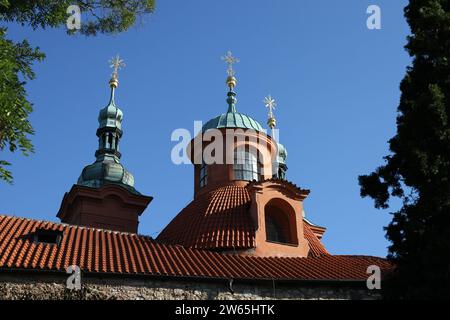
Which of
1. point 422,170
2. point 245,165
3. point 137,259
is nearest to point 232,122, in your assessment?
point 245,165

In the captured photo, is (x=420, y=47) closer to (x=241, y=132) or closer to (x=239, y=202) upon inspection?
(x=239, y=202)

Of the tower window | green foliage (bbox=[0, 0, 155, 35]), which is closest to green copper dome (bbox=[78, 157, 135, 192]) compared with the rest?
the tower window

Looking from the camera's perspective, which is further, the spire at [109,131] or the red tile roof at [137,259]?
the spire at [109,131]

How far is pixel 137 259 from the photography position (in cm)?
1430

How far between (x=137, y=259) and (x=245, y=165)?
900cm

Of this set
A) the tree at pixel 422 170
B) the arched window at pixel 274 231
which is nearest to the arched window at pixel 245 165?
the arched window at pixel 274 231

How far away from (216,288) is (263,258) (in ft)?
10.4

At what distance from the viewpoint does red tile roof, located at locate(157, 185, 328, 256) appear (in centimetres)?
1731

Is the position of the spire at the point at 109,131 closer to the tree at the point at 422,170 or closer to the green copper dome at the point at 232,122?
the green copper dome at the point at 232,122

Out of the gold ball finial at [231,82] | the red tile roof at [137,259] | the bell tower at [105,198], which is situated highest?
the gold ball finial at [231,82]

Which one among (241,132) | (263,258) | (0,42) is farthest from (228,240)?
(0,42)

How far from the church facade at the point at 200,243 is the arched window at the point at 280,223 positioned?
0.13ft

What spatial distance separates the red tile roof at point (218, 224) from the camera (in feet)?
56.8

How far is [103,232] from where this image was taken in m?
17.0
